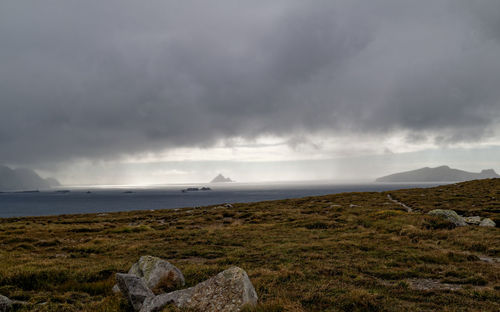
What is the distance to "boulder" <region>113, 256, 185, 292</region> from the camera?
34.9 ft

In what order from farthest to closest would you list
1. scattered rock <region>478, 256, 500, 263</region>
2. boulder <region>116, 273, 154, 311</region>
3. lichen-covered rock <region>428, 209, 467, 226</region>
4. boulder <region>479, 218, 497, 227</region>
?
lichen-covered rock <region>428, 209, 467, 226</region> → boulder <region>479, 218, 497, 227</region> → scattered rock <region>478, 256, 500, 263</region> → boulder <region>116, 273, 154, 311</region>

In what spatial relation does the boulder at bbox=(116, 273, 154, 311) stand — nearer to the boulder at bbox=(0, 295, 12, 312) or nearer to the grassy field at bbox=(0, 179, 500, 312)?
the grassy field at bbox=(0, 179, 500, 312)

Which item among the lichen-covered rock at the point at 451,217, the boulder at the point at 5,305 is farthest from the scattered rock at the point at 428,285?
the lichen-covered rock at the point at 451,217

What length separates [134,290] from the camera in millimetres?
8922

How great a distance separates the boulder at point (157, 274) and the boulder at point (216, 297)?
6.96ft

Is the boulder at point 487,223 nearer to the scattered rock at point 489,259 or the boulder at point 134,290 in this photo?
the scattered rock at point 489,259

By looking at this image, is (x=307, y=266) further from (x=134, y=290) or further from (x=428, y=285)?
(x=134, y=290)

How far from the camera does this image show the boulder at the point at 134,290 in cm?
874

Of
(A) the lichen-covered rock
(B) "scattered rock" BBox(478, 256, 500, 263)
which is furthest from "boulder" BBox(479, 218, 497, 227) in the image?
(B) "scattered rock" BBox(478, 256, 500, 263)

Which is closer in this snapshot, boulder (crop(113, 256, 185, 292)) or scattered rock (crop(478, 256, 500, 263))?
boulder (crop(113, 256, 185, 292))

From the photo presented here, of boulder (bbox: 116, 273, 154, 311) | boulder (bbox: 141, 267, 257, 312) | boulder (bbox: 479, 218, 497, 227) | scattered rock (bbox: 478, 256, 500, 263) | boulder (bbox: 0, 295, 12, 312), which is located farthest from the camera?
boulder (bbox: 479, 218, 497, 227)

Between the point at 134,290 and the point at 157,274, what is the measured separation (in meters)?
1.97

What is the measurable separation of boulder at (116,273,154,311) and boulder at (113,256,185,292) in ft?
4.45

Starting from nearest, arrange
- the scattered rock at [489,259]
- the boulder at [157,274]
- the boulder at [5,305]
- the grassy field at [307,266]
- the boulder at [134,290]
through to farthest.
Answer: the boulder at [5,305] → the boulder at [134,290] → the grassy field at [307,266] → the boulder at [157,274] → the scattered rock at [489,259]
